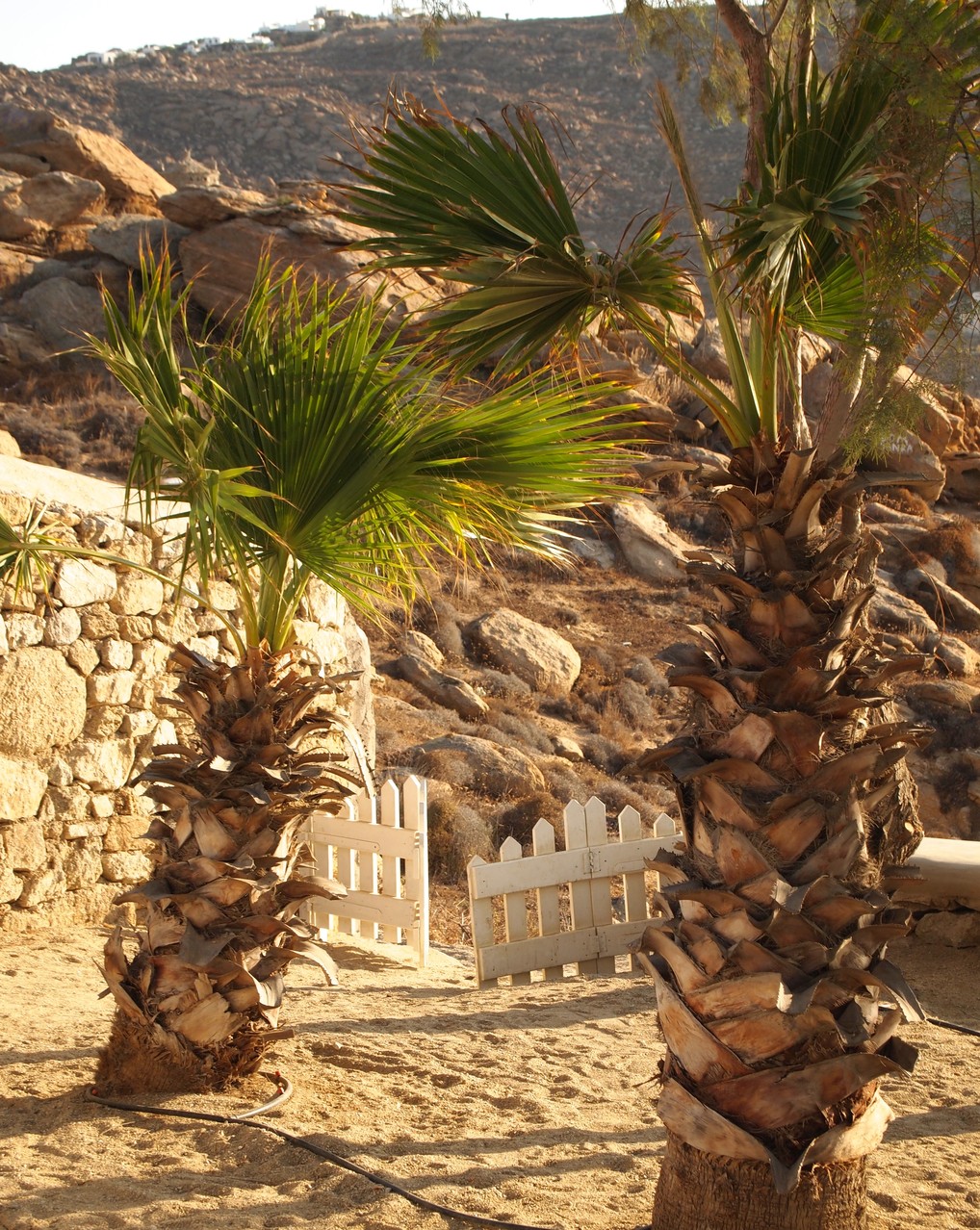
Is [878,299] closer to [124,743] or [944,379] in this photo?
[944,379]

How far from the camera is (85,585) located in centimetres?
616

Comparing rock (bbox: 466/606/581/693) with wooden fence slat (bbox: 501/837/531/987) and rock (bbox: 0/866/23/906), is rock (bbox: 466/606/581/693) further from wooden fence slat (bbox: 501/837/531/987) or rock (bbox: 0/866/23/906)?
rock (bbox: 0/866/23/906)

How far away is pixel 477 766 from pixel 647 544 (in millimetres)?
7907

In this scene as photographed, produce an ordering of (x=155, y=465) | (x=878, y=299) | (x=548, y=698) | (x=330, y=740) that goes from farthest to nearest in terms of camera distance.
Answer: (x=548, y=698) → (x=330, y=740) → (x=155, y=465) → (x=878, y=299)

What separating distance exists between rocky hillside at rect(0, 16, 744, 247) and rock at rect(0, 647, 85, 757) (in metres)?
30.3

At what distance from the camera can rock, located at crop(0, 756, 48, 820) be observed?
18.8 ft

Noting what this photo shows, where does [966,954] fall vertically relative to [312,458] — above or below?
below

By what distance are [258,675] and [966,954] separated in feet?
13.2

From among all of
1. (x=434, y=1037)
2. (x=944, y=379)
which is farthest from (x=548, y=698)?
(x=944, y=379)

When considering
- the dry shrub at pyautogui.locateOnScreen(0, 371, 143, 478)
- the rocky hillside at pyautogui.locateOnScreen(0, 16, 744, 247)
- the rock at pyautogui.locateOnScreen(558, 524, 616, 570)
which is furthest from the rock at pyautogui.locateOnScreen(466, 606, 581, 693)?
the rocky hillside at pyautogui.locateOnScreen(0, 16, 744, 247)

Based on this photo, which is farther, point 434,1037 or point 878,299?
point 434,1037

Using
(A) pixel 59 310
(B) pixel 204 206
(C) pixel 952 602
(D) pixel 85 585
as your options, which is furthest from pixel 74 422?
(C) pixel 952 602

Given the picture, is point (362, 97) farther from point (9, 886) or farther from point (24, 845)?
point (9, 886)

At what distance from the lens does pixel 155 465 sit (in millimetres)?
3709
